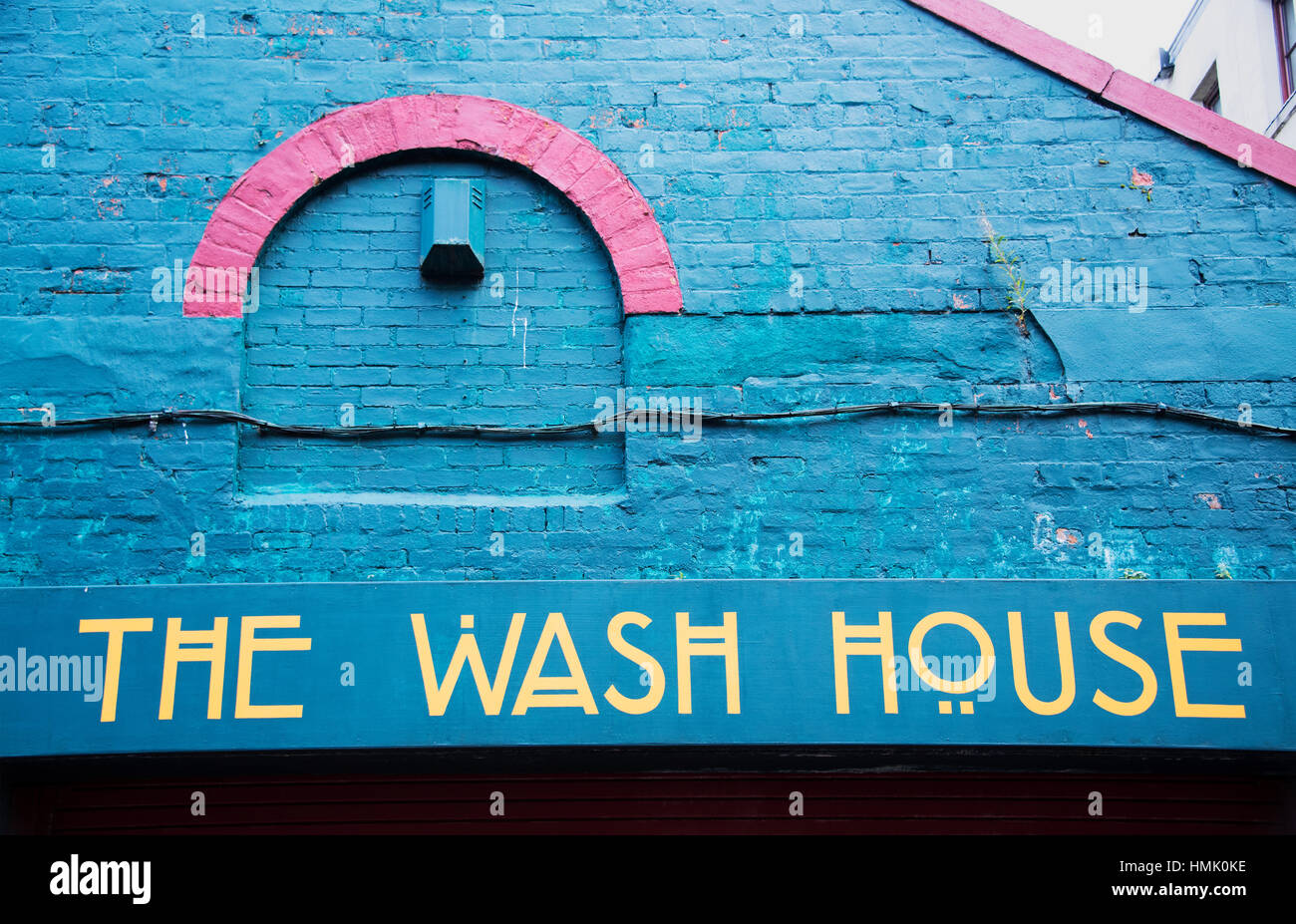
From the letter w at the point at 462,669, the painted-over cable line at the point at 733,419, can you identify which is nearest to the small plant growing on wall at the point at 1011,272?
the painted-over cable line at the point at 733,419

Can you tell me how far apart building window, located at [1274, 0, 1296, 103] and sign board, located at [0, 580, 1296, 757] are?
7.81m

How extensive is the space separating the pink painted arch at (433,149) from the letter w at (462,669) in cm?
167

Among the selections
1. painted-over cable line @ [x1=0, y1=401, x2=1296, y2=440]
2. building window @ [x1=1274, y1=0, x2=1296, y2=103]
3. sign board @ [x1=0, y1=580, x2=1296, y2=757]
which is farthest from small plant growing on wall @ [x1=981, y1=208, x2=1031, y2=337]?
building window @ [x1=1274, y1=0, x2=1296, y2=103]

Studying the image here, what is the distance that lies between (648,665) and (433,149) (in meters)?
2.67

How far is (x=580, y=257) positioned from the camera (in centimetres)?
532

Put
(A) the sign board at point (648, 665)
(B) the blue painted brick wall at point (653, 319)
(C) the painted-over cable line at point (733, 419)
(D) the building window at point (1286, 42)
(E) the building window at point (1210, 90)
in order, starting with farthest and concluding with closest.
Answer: (E) the building window at point (1210, 90), (D) the building window at point (1286, 42), (C) the painted-over cable line at point (733, 419), (B) the blue painted brick wall at point (653, 319), (A) the sign board at point (648, 665)

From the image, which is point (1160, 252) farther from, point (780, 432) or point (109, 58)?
point (109, 58)

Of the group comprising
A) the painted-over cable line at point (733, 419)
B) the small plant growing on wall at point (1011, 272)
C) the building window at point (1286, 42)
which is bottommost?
the painted-over cable line at point (733, 419)

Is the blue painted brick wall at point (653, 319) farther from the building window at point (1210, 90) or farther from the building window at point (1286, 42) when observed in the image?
the building window at point (1210, 90)

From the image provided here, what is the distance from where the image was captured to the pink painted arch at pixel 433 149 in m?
5.13

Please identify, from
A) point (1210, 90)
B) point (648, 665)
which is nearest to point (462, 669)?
point (648, 665)

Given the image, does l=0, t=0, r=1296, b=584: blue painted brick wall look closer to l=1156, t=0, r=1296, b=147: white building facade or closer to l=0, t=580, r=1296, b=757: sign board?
l=0, t=580, r=1296, b=757: sign board
